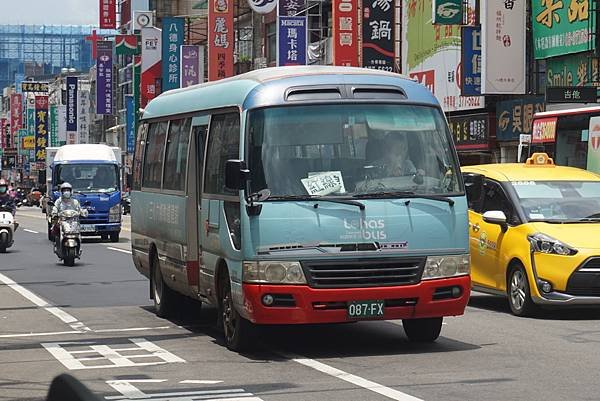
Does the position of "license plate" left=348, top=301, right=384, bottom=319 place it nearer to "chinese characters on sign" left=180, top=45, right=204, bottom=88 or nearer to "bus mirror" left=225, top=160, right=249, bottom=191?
"bus mirror" left=225, top=160, right=249, bottom=191

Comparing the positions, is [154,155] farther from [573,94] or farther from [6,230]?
[573,94]

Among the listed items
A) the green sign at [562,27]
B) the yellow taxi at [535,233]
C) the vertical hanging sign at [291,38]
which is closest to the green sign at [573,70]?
the green sign at [562,27]

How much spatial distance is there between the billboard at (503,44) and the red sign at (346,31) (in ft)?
23.2

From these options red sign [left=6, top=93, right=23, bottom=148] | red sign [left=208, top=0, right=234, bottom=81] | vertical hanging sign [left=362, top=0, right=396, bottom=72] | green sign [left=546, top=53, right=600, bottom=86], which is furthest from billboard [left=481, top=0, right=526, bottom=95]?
red sign [left=6, top=93, right=23, bottom=148]

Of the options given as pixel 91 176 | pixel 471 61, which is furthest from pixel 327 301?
pixel 471 61

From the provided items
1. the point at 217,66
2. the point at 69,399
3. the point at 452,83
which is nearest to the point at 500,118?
the point at 452,83

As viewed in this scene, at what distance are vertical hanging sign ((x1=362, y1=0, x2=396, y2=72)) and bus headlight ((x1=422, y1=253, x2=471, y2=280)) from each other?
3284cm

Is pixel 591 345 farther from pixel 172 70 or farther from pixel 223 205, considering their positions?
pixel 172 70

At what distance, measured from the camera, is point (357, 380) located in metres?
10.2

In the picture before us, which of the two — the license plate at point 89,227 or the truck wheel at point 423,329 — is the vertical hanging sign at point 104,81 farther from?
the truck wheel at point 423,329

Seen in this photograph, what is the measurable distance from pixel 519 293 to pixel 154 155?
15.5ft

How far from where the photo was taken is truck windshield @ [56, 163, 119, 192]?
1489 inches

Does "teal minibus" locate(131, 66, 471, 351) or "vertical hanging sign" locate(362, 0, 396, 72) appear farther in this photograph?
"vertical hanging sign" locate(362, 0, 396, 72)

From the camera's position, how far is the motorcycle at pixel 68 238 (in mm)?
26547
